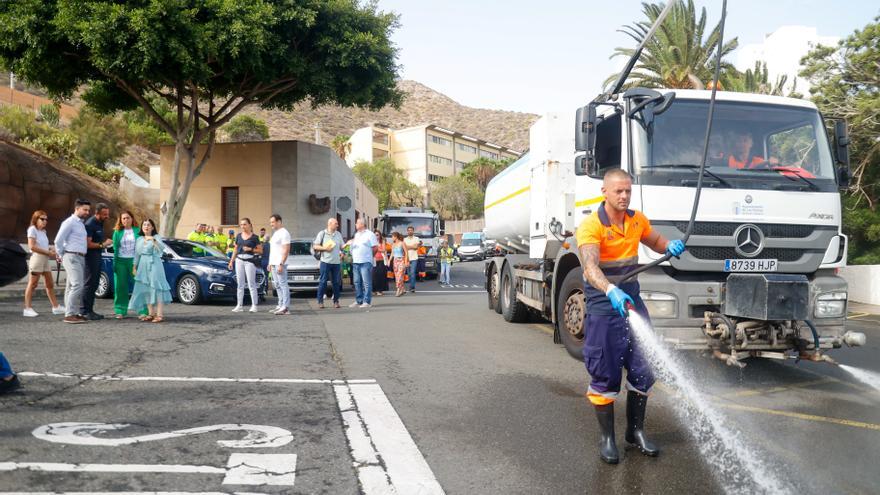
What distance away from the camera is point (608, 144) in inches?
267

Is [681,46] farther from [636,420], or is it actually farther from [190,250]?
[636,420]

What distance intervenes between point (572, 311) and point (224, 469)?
165 inches

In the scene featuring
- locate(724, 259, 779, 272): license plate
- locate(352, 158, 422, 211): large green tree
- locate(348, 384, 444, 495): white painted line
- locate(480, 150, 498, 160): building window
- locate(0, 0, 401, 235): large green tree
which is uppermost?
locate(480, 150, 498, 160): building window

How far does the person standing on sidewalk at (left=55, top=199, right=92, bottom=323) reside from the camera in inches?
365

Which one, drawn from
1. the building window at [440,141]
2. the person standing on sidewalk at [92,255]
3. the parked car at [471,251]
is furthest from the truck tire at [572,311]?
the building window at [440,141]

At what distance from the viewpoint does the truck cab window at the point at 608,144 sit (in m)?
6.64

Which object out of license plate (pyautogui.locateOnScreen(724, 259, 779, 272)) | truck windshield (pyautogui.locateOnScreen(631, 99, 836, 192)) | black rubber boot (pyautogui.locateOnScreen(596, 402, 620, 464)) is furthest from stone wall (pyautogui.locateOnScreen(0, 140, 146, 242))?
black rubber boot (pyautogui.locateOnScreen(596, 402, 620, 464))

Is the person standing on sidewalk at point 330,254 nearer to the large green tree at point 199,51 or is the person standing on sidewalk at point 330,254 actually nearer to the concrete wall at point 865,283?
the large green tree at point 199,51

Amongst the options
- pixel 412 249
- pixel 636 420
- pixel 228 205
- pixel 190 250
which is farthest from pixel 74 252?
pixel 228 205

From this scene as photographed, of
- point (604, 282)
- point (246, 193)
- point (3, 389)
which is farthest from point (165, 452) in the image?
point (246, 193)

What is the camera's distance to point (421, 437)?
14.7 feet

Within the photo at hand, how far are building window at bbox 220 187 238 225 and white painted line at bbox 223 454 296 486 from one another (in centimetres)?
2347

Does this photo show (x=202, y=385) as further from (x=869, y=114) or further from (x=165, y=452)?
(x=869, y=114)

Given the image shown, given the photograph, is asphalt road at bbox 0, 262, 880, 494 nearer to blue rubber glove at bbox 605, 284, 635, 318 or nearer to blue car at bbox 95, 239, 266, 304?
blue rubber glove at bbox 605, 284, 635, 318
